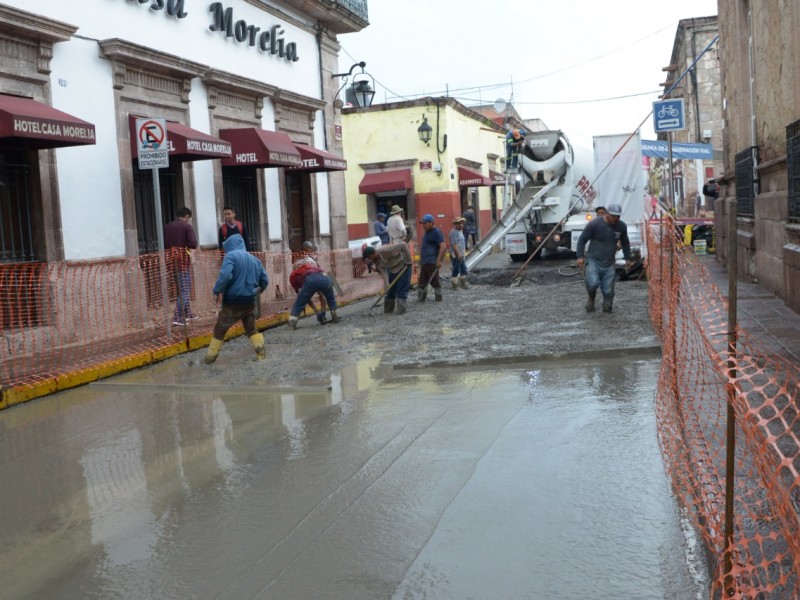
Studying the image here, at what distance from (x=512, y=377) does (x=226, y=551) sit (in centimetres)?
481

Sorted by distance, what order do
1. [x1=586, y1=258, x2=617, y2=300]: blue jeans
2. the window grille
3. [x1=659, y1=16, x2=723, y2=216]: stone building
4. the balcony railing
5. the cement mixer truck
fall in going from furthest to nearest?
[x1=659, y1=16, x2=723, y2=216]: stone building < the cement mixer truck < the balcony railing < the window grille < [x1=586, y1=258, x2=617, y2=300]: blue jeans

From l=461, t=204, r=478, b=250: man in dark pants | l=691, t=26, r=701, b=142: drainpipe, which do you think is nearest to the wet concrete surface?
l=461, t=204, r=478, b=250: man in dark pants

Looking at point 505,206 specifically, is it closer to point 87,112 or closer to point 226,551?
point 87,112

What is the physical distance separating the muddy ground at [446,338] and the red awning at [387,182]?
51.3 feet

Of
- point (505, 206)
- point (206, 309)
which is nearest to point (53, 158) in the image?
point (206, 309)

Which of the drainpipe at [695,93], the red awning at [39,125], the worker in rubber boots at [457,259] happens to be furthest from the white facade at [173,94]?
the drainpipe at [695,93]

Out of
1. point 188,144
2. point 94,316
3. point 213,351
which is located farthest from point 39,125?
point 188,144

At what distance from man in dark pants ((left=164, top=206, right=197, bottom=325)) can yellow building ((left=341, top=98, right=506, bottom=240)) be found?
1908 cm

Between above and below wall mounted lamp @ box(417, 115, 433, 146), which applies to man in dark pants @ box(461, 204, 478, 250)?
below

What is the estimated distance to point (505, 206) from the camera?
979 inches

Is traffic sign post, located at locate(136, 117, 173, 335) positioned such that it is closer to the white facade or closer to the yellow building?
the white facade

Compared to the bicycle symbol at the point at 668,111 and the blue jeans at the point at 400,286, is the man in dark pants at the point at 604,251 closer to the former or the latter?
the blue jeans at the point at 400,286

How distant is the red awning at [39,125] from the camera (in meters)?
10.4

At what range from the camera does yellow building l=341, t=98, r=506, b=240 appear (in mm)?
32344
